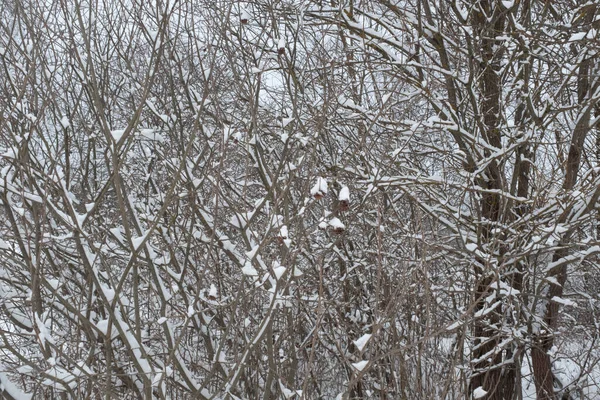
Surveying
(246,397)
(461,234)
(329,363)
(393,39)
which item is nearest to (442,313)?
(461,234)

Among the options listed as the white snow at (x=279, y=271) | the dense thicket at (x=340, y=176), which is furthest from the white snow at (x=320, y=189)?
the dense thicket at (x=340, y=176)

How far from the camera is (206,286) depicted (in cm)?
509

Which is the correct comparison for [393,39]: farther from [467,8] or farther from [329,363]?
[329,363]

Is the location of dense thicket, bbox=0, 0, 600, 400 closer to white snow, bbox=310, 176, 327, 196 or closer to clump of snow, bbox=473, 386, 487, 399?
clump of snow, bbox=473, 386, 487, 399

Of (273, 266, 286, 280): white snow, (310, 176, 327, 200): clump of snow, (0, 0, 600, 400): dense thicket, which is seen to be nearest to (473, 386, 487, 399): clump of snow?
(0, 0, 600, 400): dense thicket

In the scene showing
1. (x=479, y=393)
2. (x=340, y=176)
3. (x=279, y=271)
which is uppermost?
(x=340, y=176)

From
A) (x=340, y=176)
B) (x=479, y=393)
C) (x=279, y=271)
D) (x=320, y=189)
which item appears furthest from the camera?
(x=340, y=176)

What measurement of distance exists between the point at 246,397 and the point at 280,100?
3.02 m

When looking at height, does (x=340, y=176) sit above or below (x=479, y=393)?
above

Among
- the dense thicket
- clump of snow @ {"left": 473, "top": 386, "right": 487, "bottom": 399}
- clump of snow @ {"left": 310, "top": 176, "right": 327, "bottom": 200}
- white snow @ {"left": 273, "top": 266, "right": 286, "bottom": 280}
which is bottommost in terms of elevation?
white snow @ {"left": 273, "top": 266, "right": 286, "bottom": 280}

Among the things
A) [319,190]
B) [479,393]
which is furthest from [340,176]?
[319,190]

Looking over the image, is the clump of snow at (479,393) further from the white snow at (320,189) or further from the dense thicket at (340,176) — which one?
the white snow at (320,189)

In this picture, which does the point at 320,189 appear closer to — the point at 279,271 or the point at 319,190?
the point at 319,190

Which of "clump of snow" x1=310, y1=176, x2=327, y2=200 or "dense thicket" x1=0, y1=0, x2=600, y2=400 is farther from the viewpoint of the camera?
"dense thicket" x1=0, y1=0, x2=600, y2=400
